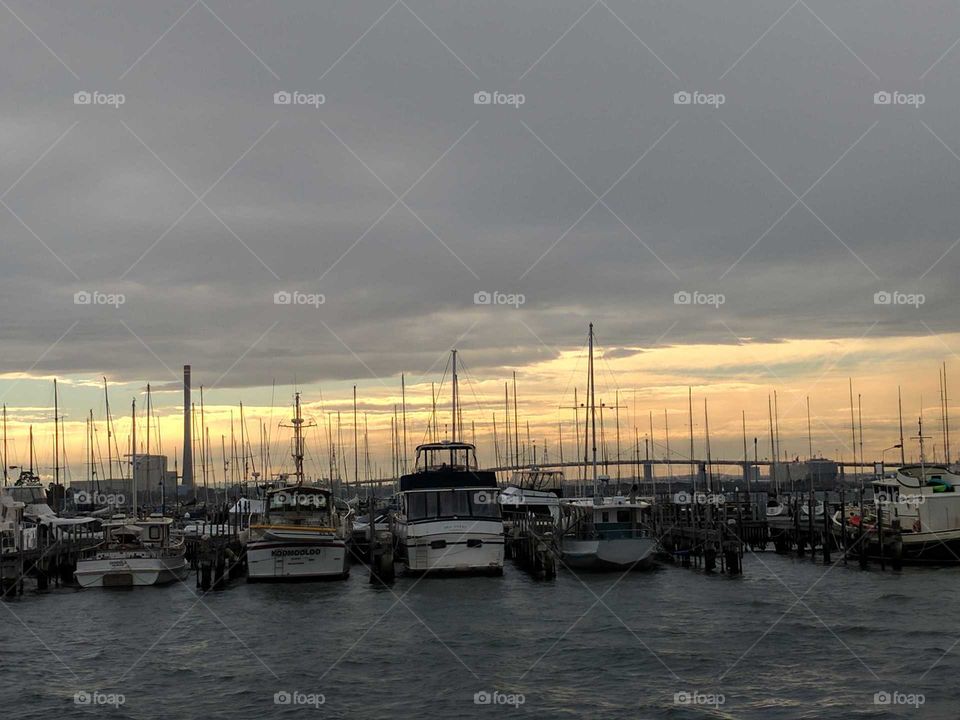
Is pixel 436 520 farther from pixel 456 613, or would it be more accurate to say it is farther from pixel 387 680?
pixel 387 680

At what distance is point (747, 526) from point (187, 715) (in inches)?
2178

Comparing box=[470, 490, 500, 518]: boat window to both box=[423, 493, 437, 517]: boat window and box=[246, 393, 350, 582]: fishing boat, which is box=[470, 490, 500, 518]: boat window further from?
box=[246, 393, 350, 582]: fishing boat

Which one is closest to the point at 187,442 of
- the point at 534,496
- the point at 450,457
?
the point at 534,496

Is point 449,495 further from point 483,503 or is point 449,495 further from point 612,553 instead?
point 612,553

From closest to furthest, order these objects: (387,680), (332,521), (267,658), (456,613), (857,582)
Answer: (387,680)
(267,658)
(456,613)
(857,582)
(332,521)

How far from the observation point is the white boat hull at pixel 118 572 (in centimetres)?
5103

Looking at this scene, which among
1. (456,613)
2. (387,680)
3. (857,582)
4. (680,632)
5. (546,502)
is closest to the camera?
(387,680)

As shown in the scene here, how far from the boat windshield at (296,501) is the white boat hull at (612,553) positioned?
40.0ft

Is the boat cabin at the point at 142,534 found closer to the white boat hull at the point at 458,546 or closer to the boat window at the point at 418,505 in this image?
the boat window at the point at 418,505

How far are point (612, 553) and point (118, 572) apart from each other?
22.0m

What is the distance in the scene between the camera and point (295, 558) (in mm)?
50156

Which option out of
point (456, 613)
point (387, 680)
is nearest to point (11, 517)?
point (456, 613)

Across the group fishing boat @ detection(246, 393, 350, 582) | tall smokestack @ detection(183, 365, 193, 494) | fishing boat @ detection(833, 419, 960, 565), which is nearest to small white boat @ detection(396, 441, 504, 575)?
fishing boat @ detection(246, 393, 350, 582)

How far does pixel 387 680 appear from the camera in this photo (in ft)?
95.1
